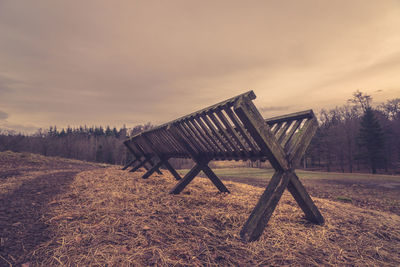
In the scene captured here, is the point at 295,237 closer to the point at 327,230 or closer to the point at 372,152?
the point at 327,230

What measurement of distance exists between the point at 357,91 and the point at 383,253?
158 feet

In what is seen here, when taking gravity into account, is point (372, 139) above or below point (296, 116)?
below

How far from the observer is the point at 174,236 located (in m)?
2.44

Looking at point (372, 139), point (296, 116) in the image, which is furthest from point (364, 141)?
point (296, 116)

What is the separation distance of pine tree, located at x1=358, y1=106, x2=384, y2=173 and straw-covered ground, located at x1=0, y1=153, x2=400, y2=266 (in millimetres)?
40513

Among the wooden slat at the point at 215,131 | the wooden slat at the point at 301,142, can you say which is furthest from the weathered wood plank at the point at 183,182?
the wooden slat at the point at 301,142

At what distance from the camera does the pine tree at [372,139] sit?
1369 inches

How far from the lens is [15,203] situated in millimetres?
3773

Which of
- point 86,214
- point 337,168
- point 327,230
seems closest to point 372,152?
point 337,168

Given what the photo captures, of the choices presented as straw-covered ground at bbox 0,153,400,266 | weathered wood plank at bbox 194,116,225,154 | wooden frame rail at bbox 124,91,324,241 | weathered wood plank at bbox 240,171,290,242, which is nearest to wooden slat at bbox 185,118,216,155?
A: wooden frame rail at bbox 124,91,324,241

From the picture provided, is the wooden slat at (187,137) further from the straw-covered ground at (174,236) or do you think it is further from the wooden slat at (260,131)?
the wooden slat at (260,131)

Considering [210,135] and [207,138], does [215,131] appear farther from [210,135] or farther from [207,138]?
[207,138]

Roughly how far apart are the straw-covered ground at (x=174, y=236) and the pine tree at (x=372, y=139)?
40513 millimetres

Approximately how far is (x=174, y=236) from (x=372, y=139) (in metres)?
44.1
